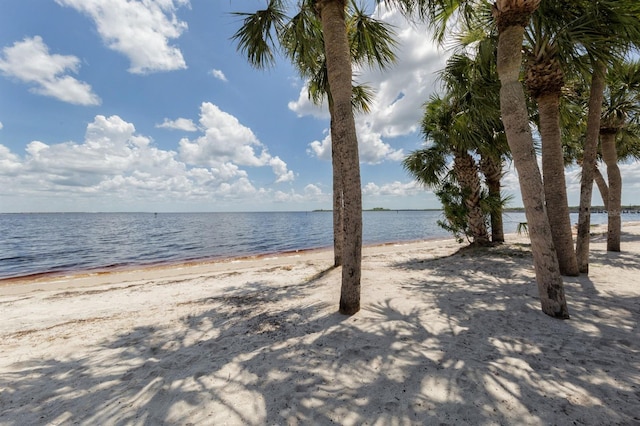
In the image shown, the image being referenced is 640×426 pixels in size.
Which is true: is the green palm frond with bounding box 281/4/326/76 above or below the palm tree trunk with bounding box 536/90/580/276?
above

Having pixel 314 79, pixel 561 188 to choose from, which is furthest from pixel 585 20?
pixel 314 79

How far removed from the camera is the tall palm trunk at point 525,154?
13.4 ft

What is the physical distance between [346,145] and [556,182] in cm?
509

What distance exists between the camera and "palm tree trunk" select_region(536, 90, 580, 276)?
5934 millimetres

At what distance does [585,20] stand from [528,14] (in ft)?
5.77

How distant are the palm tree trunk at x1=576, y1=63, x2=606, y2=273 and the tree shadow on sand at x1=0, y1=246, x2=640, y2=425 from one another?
1.75 metres

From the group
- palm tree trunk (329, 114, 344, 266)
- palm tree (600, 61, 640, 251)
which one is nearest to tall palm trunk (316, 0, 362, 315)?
palm tree trunk (329, 114, 344, 266)

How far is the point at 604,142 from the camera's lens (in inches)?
394

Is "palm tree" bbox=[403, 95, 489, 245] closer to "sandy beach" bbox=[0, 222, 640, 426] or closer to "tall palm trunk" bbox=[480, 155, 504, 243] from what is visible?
"tall palm trunk" bbox=[480, 155, 504, 243]

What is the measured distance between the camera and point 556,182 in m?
5.96

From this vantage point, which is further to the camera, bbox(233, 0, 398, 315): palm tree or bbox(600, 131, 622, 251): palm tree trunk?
bbox(600, 131, 622, 251): palm tree trunk

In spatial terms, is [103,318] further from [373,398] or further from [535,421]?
[535,421]

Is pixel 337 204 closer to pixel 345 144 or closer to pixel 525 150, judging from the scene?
pixel 345 144

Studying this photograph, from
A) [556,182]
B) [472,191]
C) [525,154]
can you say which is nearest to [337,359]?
[525,154]
